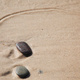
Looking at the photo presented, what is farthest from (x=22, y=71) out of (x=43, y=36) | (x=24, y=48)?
(x=43, y=36)

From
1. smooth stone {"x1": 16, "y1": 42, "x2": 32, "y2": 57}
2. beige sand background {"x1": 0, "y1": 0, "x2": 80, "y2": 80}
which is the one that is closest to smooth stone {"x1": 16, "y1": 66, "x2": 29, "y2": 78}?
beige sand background {"x1": 0, "y1": 0, "x2": 80, "y2": 80}

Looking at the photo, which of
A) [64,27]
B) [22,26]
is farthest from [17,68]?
[64,27]

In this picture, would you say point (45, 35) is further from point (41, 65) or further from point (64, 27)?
point (41, 65)

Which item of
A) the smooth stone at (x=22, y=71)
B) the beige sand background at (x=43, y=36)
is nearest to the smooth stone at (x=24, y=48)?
the beige sand background at (x=43, y=36)

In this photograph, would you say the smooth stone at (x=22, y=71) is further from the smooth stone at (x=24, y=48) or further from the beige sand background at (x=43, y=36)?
the smooth stone at (x=24, y=48)

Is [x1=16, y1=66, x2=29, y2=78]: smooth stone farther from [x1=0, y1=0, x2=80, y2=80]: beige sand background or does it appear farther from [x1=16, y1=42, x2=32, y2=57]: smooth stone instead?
[x1=16, y1=42, x2=32, y2=57]: smooth stone

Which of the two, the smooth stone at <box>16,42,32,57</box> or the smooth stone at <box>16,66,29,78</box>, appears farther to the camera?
the smooth stone at <box>16,42,32,57</box>
